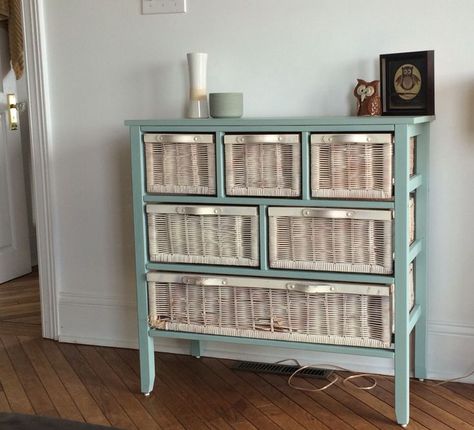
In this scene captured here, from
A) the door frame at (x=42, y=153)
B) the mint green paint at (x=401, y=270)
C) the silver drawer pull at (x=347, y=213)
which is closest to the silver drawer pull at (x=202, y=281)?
the silver drawer pull at (x=347, y=213)

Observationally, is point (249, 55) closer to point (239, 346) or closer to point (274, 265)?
point (274, 265)

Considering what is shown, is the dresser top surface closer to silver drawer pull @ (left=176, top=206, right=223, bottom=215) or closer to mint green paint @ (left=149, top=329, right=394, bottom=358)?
silver drawer pull @ (left=176, top=206, right=223, bottom=215)

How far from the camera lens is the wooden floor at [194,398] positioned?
2.34 meters

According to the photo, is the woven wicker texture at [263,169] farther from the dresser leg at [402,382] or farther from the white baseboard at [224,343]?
the white baseboard at [224,343]

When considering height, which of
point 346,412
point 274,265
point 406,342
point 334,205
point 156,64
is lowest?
point 346,412

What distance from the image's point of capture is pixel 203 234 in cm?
246

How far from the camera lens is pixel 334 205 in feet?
7.47

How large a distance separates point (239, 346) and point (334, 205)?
899 mm

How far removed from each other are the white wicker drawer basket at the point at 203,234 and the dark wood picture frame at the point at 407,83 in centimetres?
62

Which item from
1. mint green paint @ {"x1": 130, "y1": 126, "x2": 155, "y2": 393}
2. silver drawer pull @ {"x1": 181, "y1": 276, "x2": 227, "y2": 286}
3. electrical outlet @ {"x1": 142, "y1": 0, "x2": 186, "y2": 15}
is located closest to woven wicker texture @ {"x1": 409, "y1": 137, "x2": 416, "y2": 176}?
silver drawer pull @ {"x1": 181, "y1": 276, "x2": 227, "y2": 286}

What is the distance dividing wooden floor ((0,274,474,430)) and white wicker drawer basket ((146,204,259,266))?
0.50m

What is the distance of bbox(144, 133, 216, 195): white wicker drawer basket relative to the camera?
2.41m

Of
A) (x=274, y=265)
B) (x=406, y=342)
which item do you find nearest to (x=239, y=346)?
(x=274, y=265)

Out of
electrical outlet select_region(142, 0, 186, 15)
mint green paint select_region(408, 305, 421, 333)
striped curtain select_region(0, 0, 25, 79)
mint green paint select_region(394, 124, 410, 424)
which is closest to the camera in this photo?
mint green paint select_region(394, 124, 410, 424)
